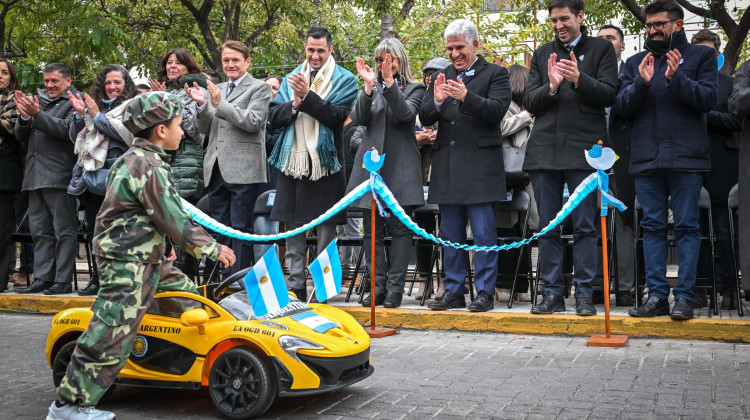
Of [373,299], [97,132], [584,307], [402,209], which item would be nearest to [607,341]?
[584,307]

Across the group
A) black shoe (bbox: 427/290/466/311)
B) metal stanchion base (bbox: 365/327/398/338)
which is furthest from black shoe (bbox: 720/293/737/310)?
metal stanchion base (bbox: 365/327/398/338)

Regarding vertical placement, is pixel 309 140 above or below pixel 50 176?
above

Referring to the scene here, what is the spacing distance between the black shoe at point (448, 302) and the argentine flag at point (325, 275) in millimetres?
2460

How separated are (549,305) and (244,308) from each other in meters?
3.68

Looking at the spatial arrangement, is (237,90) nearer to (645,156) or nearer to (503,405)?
(645,156)

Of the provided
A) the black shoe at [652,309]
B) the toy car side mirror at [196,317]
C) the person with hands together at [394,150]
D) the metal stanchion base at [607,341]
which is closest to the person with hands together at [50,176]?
the person with hands together at [394,150]

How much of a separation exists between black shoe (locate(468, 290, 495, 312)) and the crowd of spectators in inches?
1.2

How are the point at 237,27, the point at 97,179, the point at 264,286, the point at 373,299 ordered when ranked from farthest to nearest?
the point at 237,27, the point at 97,179, the point at 373,299, the point at 264,286

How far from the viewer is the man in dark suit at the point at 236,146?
9.52 meters

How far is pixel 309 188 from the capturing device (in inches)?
368

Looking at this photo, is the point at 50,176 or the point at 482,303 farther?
the point at 50,176

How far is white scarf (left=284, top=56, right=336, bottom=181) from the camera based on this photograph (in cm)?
922

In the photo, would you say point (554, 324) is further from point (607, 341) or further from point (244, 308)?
point (244, 308)

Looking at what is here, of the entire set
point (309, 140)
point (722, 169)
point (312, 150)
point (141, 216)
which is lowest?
point (141, 216)
